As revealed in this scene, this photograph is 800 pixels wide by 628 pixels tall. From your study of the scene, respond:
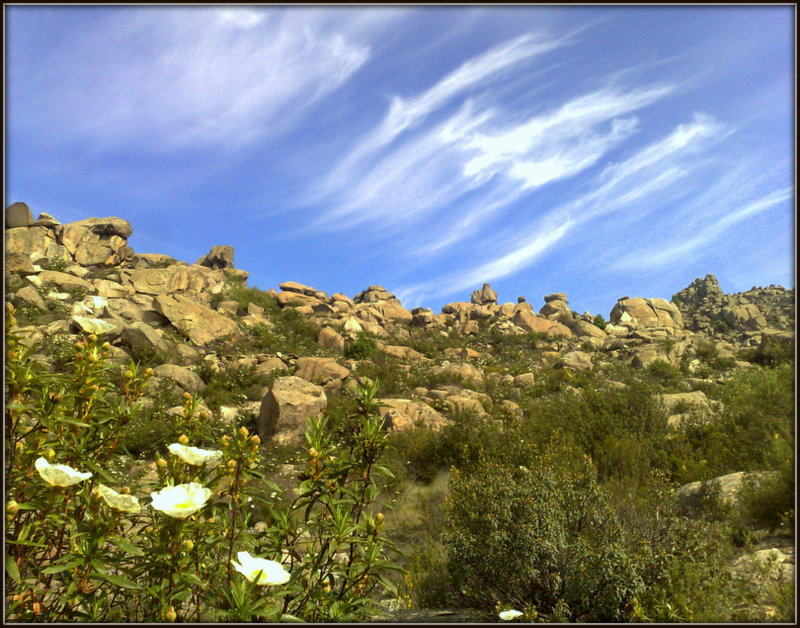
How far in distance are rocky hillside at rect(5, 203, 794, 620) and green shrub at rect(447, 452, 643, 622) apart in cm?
155

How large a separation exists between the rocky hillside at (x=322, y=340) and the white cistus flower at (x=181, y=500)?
956 millimetres

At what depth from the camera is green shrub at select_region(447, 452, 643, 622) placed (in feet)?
12.5

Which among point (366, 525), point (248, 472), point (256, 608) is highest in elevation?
point (248, 472)

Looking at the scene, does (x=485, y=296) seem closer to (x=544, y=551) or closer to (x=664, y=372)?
(x=664, y=372)

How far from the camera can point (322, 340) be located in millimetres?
24625

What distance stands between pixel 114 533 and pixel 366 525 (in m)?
1.08

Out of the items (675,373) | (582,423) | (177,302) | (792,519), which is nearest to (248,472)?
(792,519)

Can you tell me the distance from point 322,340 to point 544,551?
21259 mm

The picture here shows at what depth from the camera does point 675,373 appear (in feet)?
70.5

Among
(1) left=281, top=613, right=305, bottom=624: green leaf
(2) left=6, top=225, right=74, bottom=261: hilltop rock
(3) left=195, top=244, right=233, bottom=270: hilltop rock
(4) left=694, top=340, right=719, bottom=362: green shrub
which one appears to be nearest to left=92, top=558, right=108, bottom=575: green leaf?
(1) left=281, top=613, right=305, bottom=624: green leaf

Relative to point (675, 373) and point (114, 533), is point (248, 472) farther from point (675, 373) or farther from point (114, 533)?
point (675, 373)

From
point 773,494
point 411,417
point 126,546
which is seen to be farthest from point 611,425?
point 126,546

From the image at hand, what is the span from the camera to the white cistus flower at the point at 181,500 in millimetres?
1707

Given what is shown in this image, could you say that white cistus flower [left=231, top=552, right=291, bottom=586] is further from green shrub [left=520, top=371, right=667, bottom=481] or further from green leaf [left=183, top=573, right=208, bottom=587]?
green shrub [left=520, top=371, right=667, bottom=481]
